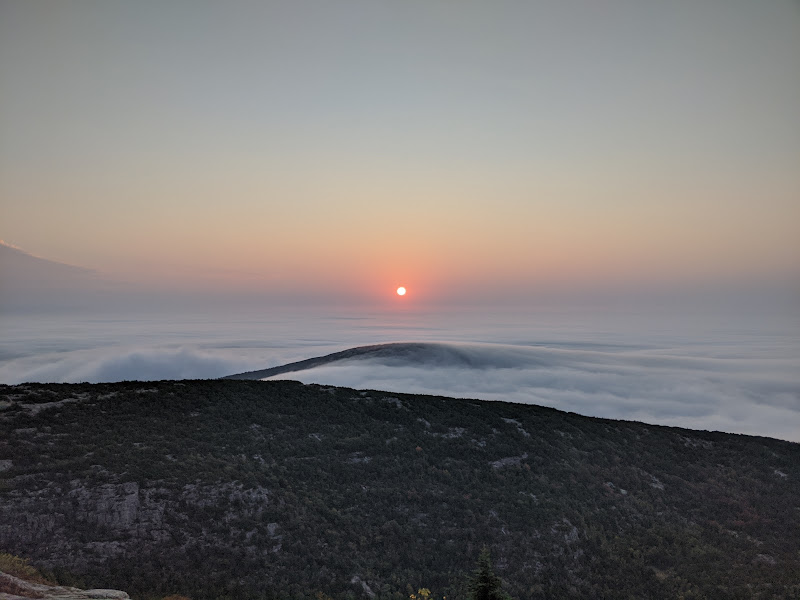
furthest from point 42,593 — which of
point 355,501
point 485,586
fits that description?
point 355,501

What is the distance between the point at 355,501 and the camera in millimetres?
32906

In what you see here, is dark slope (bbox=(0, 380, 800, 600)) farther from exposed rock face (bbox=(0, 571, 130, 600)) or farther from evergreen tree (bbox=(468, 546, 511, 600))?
evergreen tree (bbox=(468, 546, 511, 600))

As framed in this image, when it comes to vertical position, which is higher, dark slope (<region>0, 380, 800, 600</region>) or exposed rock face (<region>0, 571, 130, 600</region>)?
exposed rock face (<region>0, 571, 130, 600</region>)

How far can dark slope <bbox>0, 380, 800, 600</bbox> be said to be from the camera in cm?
2478

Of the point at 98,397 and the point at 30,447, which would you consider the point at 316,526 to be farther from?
the point at 98,397

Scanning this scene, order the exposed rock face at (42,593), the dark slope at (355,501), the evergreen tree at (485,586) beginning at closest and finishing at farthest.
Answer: the exposed rock face at (42,593), the evergreen tree at (485,586), the dark slope at (355,501)

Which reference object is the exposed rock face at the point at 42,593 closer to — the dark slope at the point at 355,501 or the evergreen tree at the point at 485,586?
the dark slope at the point at 355,501

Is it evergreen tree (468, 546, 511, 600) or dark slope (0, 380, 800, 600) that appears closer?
evergreen tree (468, 546, 511, 600)

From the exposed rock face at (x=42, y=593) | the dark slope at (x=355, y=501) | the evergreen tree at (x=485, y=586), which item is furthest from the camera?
the dark slope at (x=355, y=501)

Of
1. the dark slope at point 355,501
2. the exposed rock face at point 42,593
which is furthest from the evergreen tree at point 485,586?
the exposed rock face at point 42,593

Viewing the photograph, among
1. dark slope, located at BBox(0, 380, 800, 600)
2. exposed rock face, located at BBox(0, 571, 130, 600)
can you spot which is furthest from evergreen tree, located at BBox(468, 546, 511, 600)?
exposed rock face, located at BBox(0, 571, 130, 600)

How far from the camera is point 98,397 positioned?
40.8 m

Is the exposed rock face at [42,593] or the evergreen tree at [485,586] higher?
the exposed rock face at [42,593]

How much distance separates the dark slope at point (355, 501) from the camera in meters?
24.8
